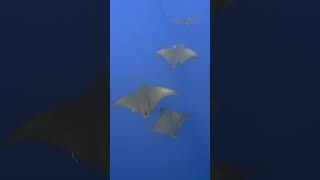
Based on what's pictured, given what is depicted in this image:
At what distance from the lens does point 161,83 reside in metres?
2.52

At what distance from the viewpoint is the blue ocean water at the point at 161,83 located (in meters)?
2.44

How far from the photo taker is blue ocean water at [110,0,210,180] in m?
2.44

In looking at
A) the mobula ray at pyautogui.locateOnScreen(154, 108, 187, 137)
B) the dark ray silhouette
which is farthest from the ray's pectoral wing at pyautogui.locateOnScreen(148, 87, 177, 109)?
the dark ray silhouette

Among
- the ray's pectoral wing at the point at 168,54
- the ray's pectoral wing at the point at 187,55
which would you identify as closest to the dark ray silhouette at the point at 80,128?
the ray's pectoral wing at the point at 168,54

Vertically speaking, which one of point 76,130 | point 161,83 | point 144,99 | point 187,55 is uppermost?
point 187,55

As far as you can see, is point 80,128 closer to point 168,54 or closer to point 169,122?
point 169,122

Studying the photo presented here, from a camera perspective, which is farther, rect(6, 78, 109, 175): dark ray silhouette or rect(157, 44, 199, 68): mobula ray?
rect(157, 44, 199, 68): mobula ray

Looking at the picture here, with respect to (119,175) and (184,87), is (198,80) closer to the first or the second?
(184,87)

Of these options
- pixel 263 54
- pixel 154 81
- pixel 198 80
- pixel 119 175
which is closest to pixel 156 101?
pixel 154 81

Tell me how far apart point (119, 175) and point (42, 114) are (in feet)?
2.41

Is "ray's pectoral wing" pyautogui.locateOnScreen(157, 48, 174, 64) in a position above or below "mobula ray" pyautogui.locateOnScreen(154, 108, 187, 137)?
above

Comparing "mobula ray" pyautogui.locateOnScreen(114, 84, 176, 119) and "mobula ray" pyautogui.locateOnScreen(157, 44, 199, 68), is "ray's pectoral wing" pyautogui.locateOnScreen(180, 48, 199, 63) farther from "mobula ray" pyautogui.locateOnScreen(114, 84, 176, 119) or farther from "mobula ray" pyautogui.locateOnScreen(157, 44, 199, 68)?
"mobula ray" pyautogui.locateOnScreen(114, 84, 176, 119)

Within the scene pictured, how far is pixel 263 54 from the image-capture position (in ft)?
7.38

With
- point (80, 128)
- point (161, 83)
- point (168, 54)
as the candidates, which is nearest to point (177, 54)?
point (168, 54)
